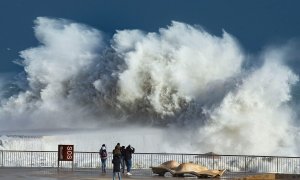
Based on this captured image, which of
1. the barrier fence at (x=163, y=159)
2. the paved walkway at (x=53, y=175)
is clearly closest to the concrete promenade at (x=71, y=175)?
the paved walkway at (x=53, y=175)

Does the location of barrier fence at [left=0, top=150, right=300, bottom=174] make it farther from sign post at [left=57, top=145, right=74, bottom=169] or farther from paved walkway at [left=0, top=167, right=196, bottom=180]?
paved walkway at [left=0, top=167, right=196, bottom=180]

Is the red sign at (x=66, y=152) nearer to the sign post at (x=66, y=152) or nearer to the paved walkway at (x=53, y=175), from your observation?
the sign post at (x=66, y=152)

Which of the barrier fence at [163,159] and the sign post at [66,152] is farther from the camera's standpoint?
the barrier fence at [163,159]

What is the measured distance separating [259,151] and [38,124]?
30792 mm

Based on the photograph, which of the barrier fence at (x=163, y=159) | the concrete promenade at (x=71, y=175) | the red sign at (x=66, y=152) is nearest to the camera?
the concrete promenade at (x=71, y=175)

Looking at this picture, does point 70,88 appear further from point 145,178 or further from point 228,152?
point 145,178

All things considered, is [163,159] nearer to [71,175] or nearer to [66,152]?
[66,152]

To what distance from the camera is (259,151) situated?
59594 mm

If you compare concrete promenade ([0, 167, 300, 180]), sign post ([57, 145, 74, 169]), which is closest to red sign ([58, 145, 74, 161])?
sign post ([57, 145, 74, 169])

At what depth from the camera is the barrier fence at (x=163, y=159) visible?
39.6 meters

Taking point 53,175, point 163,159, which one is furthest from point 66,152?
point 163,159

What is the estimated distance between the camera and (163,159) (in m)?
42.8

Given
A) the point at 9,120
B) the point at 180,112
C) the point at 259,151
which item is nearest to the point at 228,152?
the point at 259,151

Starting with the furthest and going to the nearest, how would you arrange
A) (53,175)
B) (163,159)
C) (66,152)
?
(163,159) → (66,152) → (53,175)
